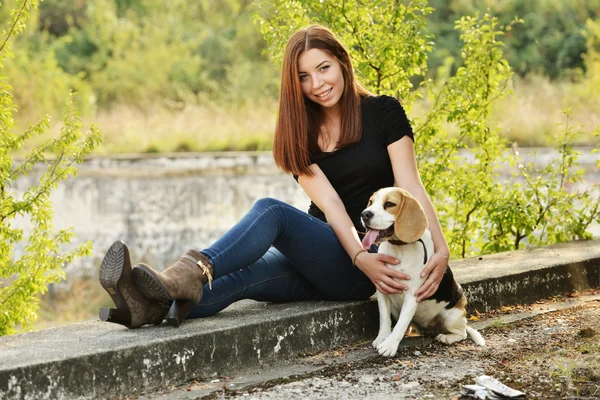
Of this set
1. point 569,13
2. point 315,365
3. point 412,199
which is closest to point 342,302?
point 315,365

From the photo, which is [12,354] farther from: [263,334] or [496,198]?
[496,198]

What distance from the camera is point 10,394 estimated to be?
105 inches

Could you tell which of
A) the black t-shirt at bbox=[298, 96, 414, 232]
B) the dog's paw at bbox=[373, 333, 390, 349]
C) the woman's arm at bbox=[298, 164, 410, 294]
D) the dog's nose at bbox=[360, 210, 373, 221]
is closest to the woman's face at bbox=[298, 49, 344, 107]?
the black t-shirt at bbox=[298, 96, 414, 232]

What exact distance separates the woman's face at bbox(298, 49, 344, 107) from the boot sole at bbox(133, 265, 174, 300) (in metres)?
1.16

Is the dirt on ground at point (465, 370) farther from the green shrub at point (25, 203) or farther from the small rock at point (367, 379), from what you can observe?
the green shrub at point (25, 203)

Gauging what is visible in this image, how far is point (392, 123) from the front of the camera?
146 inches

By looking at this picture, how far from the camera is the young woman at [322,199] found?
3.37 m

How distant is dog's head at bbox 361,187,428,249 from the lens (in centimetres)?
323

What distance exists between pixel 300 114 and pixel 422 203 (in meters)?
0.68

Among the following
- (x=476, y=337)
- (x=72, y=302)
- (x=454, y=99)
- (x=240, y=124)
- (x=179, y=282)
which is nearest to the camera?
(x=179, y=282)

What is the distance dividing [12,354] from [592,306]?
3.09 metres

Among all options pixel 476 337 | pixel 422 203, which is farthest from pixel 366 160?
pixel 476 337

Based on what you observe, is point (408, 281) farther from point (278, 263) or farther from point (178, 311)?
point (178, 311)

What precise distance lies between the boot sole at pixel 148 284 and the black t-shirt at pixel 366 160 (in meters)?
1.02
